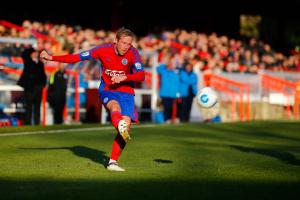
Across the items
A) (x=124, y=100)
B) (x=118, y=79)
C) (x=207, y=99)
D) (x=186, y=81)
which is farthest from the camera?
(x=186, y=81)

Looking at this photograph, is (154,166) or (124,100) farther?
(154,166)

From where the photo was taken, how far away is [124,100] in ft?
37.1

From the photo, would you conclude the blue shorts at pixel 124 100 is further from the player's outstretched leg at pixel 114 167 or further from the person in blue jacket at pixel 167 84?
the person in blue jacket at pixel 167 84

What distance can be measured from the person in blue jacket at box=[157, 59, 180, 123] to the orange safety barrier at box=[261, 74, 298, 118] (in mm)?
7271

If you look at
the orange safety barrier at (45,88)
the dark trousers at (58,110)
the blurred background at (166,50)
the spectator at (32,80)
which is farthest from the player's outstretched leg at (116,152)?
the dark trousers at (58,110)

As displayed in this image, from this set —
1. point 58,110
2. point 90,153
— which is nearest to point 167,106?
point 58,110

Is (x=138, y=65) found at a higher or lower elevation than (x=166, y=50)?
lower

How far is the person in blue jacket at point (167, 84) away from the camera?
25.0 meters

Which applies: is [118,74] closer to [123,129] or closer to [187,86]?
[123,129]

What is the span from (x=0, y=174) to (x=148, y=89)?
54.4 feet

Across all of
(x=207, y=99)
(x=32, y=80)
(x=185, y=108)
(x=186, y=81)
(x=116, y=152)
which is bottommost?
(x=116, y=152)

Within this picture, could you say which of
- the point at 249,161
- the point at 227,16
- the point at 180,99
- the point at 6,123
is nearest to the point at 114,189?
the point at 249,161

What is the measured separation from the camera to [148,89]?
88.3 ft

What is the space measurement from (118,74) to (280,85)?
21528 millimetres
